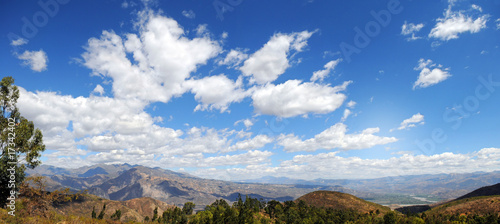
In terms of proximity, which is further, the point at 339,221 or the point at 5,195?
the point at 339,221

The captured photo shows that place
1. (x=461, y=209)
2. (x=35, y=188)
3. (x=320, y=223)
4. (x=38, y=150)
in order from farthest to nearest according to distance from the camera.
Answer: (x=461, y=209), (x=320, y=223), (x=38, y=150), (x=35, y=188)

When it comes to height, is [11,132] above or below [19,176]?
above

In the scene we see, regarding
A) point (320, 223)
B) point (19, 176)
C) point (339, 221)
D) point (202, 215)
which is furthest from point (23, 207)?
point (339, 221)

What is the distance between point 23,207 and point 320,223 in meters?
126

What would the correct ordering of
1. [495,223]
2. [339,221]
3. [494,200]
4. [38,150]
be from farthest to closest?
[494,200]
[339,221]
[495,223]
[38,150]

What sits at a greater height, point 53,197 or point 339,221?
point 53,197

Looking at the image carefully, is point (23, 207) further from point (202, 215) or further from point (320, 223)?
point (320, 223)

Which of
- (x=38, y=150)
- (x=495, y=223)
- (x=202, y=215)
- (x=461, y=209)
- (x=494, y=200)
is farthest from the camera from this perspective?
Answer: (x=461, y=209)

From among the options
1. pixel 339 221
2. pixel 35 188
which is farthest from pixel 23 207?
pixel 339 221

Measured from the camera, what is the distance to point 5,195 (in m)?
27.0

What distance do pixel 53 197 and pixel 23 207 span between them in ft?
9.47

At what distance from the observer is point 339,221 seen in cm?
14200

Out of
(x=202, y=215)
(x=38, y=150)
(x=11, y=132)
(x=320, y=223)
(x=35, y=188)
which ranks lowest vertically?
(x=320, y=223)

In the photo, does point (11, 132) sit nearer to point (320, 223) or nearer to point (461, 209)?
point (320, 223)
